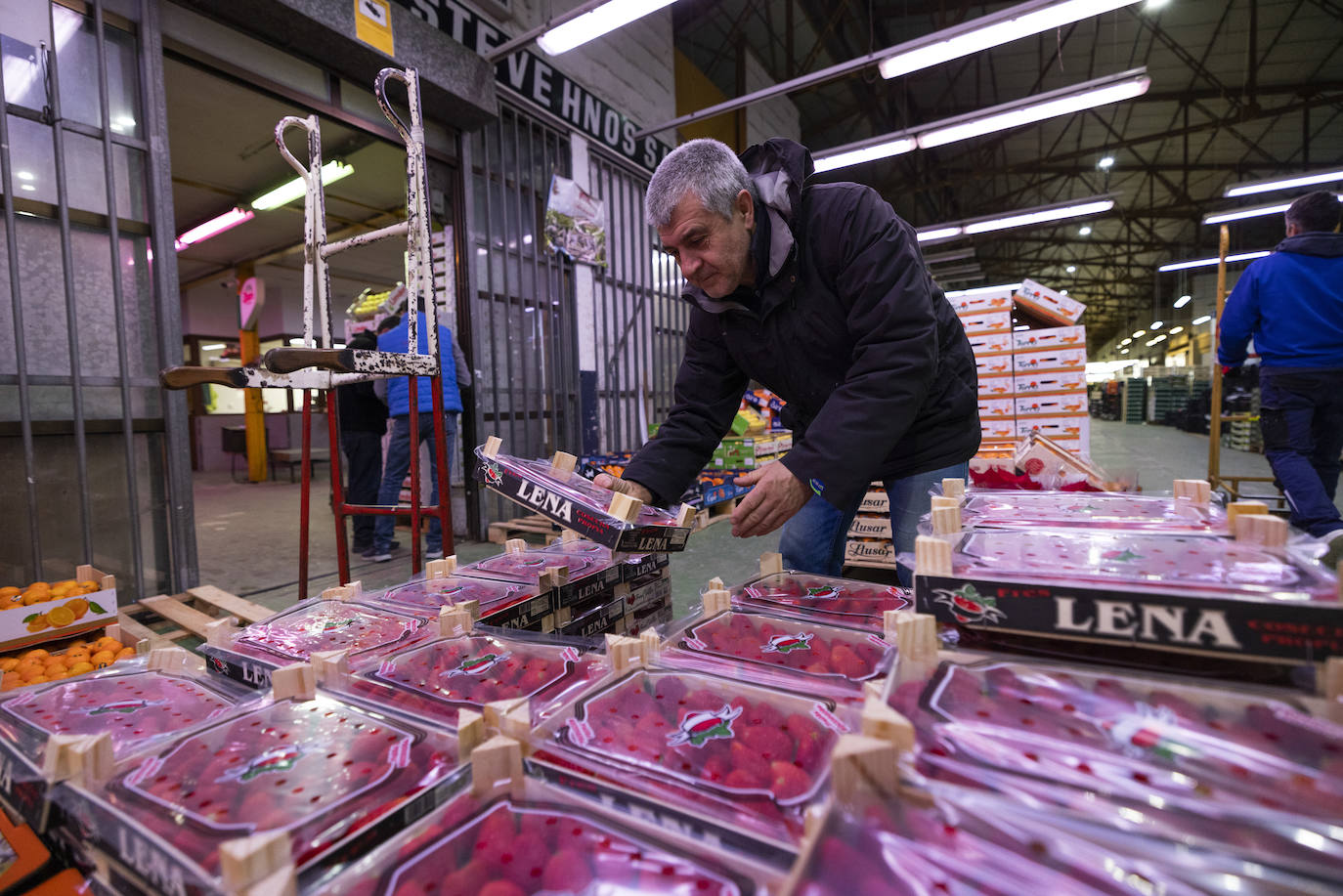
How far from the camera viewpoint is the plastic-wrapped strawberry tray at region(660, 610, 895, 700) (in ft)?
3.62

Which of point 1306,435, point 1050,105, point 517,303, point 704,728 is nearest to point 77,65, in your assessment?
A: point 517,303

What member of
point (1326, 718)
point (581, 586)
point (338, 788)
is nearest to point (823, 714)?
point (1326, 718)

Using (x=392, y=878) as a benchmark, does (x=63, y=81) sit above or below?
above

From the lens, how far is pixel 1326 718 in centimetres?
72

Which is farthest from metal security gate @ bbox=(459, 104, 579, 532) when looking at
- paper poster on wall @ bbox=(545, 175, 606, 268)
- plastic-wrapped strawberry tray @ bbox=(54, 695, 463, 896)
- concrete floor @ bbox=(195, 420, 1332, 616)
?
plastic-wrapped strawberry tray @ bbox=(54, 695, 463, 896)

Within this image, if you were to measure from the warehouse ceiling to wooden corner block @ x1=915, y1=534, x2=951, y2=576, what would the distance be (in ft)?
24.5

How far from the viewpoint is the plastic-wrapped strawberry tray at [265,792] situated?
28.3 inches

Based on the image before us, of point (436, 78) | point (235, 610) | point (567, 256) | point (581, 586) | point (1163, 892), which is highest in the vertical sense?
point (436, 78)

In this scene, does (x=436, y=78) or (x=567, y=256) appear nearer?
(x=436, y=78)

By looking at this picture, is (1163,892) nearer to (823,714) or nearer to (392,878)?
(823,714)

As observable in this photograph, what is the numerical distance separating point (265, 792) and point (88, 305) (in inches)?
135

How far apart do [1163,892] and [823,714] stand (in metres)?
0.48

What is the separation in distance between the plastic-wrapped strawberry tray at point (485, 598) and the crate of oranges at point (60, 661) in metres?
0.72

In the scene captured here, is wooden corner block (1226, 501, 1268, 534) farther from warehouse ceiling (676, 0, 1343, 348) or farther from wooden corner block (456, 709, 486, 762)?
warehouse ceiling (676, 0, 1343, 348)
